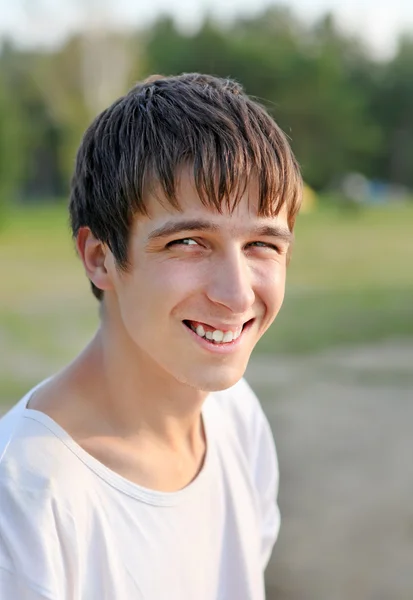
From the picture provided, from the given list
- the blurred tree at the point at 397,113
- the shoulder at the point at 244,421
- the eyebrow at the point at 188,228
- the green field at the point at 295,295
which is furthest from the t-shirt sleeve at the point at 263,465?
the blurred tree at the point at 397,113

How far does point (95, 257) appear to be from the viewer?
40.9 inches

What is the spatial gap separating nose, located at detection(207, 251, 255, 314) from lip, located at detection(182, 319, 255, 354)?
6 cm

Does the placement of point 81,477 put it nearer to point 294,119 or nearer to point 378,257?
point 378,257

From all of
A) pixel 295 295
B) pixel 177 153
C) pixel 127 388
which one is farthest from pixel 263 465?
pixel 295 295

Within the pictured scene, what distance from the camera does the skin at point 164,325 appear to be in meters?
0.92

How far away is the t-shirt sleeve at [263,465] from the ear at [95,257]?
0.38m

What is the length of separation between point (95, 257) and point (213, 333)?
22 centimetres

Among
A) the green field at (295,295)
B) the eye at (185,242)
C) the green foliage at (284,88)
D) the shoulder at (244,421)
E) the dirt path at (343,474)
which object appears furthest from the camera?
the green foliage at (284,88)

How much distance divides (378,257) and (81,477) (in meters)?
7.55

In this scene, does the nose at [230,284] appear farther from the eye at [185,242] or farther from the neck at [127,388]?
the neck at [127,388]

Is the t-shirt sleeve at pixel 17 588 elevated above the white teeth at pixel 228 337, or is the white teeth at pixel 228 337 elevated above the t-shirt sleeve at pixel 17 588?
the white teeth at pixel 228 337

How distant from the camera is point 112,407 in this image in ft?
3.36

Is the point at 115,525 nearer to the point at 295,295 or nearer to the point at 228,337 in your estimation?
the point at 228,337

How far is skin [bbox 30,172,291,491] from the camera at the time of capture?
92cm
